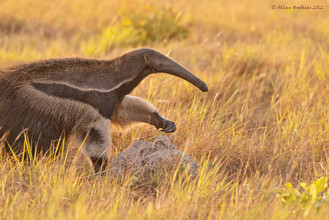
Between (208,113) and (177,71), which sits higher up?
(177,71)

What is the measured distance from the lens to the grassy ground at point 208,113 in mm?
3629

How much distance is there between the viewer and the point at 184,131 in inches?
210

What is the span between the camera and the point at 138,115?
5.07m

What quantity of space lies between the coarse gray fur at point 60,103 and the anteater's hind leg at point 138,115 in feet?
1.17

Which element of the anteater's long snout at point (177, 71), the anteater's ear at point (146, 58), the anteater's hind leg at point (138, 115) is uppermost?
the anteater's ear at point (146, 58)

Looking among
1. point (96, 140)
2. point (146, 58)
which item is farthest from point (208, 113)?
point (96, 140)

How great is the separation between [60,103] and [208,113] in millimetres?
2118

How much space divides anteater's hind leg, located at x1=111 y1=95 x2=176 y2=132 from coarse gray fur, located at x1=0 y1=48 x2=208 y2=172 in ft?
1.17

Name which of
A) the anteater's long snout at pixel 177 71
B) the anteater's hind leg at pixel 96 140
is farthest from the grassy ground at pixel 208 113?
the anteater's long snout at pixel 177 71

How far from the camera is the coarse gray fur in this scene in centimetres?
441

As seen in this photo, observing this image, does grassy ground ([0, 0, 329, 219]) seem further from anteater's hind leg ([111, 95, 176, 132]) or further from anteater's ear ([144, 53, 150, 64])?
anteater's ear ([144, 53, 150, 64])

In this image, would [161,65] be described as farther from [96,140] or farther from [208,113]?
[208,113]

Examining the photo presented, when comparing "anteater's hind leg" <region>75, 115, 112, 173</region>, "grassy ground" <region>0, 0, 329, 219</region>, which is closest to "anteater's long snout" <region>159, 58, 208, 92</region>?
"grassy ground" <region>0, 0, 329, 219</region>

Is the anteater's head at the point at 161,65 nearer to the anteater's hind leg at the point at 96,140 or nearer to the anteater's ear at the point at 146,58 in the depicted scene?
the anteater's ear at the point at 146,58
